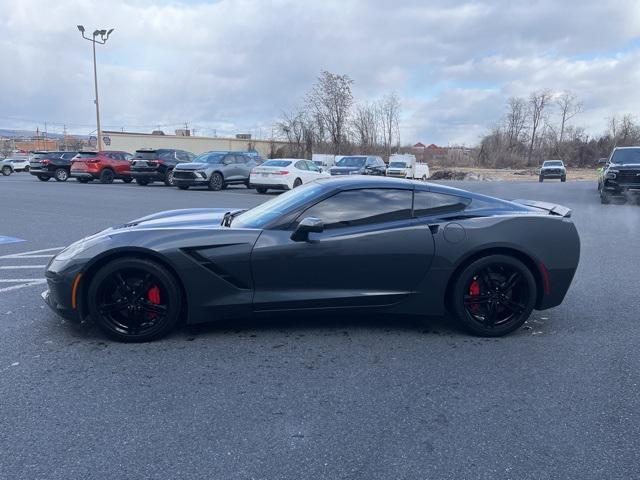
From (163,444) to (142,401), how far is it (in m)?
0.54

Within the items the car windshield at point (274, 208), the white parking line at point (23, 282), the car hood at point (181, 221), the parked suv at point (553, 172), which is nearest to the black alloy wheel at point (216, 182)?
the white parking line at point (23, 282)

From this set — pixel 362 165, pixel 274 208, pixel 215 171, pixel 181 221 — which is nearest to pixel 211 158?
pixel 215 171

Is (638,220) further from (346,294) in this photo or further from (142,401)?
(142,401)

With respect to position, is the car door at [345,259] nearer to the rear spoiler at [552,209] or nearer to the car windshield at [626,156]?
the rear spoiler at [552,209]

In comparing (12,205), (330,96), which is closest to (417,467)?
(12,205)

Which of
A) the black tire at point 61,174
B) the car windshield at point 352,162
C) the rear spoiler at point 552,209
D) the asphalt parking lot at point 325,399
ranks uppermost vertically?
the rear spoiler at point 552,209

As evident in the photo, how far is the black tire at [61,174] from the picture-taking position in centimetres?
2712

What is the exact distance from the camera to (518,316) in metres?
4.40

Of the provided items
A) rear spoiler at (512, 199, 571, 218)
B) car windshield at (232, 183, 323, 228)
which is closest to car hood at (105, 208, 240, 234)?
car windshield at (232, 183, 323, 228)

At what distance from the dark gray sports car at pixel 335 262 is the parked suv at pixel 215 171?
16.3 meters

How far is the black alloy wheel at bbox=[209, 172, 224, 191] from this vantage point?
817 inches

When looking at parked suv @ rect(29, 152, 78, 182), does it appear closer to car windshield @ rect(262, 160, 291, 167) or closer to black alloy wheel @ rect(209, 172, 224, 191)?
black alloy wheel @ rect(209, 172, 224, 191)

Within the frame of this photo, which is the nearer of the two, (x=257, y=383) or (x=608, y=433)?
(x=608, y=433)

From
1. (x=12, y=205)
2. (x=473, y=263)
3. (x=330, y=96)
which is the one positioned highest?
(x=330, y=96)
